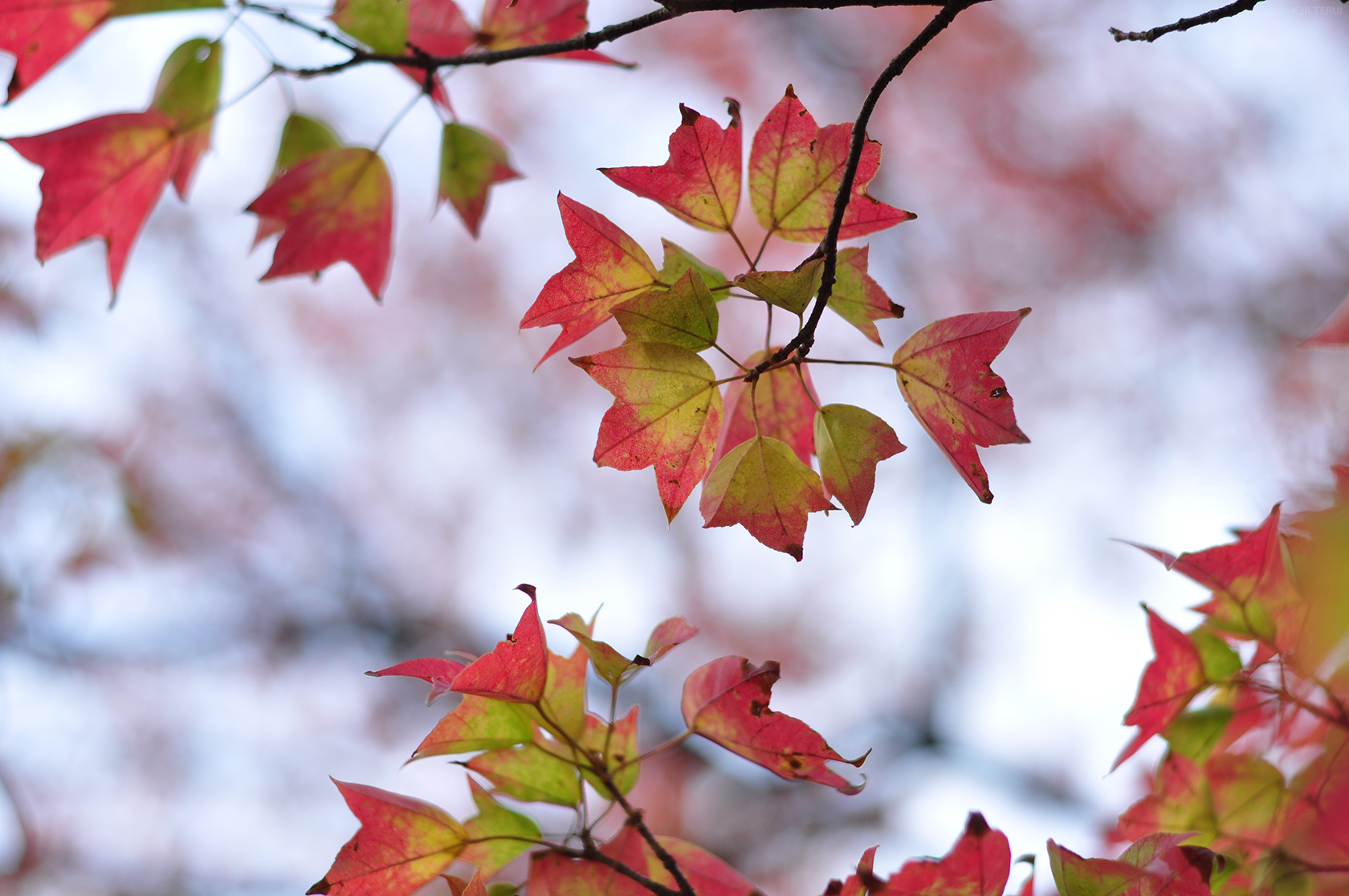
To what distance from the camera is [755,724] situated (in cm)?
41

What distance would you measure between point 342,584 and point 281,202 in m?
2.42

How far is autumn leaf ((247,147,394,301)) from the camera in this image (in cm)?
58

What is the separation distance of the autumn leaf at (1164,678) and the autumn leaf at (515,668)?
0.38 metres

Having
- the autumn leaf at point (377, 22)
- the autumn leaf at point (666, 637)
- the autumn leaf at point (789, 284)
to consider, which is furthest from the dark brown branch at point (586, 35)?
the autumn leaf at point (666, 637)

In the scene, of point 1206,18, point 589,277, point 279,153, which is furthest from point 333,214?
point 1206,18

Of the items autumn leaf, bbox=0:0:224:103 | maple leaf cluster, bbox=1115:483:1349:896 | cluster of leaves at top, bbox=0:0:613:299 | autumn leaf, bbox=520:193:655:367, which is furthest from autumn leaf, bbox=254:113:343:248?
maple leaf cluster, bbox=1115:483:1349:896

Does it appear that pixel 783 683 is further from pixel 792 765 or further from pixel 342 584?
pixel 792 765

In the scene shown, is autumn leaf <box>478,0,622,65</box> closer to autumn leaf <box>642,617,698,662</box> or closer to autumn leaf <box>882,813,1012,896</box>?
autumn leaf <box>642,617,698,662</box>

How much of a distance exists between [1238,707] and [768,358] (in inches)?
16.4

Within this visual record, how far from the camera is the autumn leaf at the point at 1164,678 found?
505 millimetres

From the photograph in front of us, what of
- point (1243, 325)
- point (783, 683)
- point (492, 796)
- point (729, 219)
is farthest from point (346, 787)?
point (1243, 325)

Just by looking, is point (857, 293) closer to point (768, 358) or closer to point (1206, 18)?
point (768, 358)

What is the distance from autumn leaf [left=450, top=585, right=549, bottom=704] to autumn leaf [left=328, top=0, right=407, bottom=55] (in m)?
0.41

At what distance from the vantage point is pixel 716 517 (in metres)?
0.39
